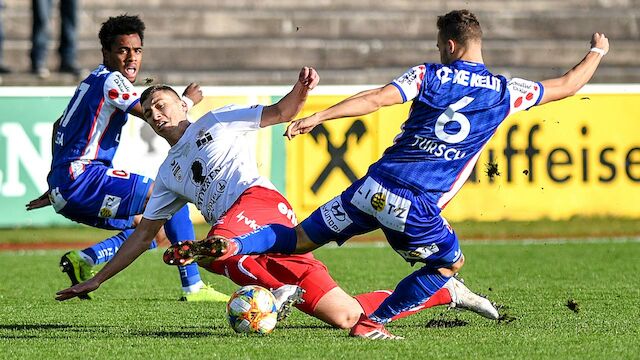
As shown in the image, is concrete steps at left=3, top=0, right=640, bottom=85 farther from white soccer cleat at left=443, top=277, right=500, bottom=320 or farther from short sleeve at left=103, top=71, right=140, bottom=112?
white soccer cleat at left=443, top=277, right=500, bottom=320

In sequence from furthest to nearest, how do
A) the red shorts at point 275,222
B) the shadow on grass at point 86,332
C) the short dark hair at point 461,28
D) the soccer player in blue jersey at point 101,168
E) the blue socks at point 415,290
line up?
the soccer player in blue jersey at point 101,168
the shadow on grass at point 86,332
the red shorts at point 275,222
the blue socks at point 415,290
the short dark hair at point 461,28


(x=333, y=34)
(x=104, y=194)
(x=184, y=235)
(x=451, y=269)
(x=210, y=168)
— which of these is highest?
(x=333, y=34)

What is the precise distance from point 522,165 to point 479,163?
0.50m

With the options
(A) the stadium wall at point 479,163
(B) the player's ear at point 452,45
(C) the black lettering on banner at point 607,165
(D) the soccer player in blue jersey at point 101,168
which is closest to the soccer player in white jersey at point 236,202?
(B) the player's ear at point 452,45

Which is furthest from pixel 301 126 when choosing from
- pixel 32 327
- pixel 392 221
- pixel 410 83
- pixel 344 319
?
pixel 32 327

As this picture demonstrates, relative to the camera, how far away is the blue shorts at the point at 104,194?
8.74 m

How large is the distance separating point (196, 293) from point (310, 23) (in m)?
11.0

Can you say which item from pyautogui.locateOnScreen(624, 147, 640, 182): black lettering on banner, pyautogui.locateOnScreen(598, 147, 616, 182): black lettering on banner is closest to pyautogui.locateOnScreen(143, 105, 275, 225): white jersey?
pyautogui.locateOnScreen(598, 147, 616, 182): black lettering on banner

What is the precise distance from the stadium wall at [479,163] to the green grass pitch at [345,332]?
2.02 meters

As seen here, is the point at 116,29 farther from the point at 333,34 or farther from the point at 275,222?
the point at 333,34

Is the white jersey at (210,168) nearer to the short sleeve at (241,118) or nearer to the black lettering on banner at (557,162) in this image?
the short sleeve at (241,118)

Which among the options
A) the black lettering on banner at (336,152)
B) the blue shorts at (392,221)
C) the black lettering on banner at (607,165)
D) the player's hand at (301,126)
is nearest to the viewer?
the player's hand at (301,126)

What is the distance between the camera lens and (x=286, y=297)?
263 inches

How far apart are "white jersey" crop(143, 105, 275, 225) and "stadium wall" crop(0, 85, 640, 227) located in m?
6.75
